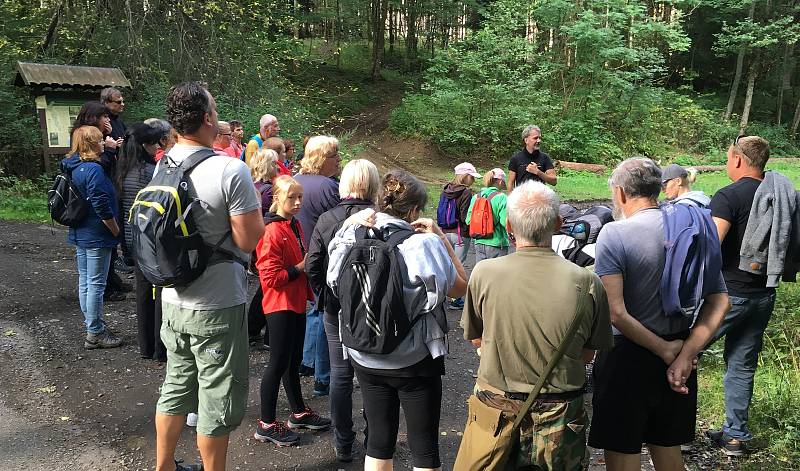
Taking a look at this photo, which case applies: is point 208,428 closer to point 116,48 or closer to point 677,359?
point 677,359

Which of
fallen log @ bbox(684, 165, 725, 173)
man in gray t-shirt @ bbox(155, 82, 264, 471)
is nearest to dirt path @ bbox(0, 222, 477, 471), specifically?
man in gray t-shirt @ bbox(155, 82, 264, 471)

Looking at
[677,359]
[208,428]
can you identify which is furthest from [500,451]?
[208,428]

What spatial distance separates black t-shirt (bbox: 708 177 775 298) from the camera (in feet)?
13.6

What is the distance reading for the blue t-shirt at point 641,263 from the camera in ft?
9.65

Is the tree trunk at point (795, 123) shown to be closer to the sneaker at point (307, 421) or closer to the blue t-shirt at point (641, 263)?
the blue t-shirt at point (641, 263)

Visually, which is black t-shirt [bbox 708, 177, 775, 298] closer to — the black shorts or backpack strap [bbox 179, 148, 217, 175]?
the black shorts

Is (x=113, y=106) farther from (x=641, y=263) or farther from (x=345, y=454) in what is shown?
(x=641, y=263)

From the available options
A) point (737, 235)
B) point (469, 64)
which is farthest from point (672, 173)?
point (469, 64)

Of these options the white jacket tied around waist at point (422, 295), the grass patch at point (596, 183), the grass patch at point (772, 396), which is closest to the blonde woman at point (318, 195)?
the white jacket tied around waist at point (422, 295)

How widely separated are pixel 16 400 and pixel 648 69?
2554 centimetres

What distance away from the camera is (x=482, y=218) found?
6.57 m

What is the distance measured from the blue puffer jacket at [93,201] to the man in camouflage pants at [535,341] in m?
3.91

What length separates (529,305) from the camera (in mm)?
2586

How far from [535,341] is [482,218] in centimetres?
404
